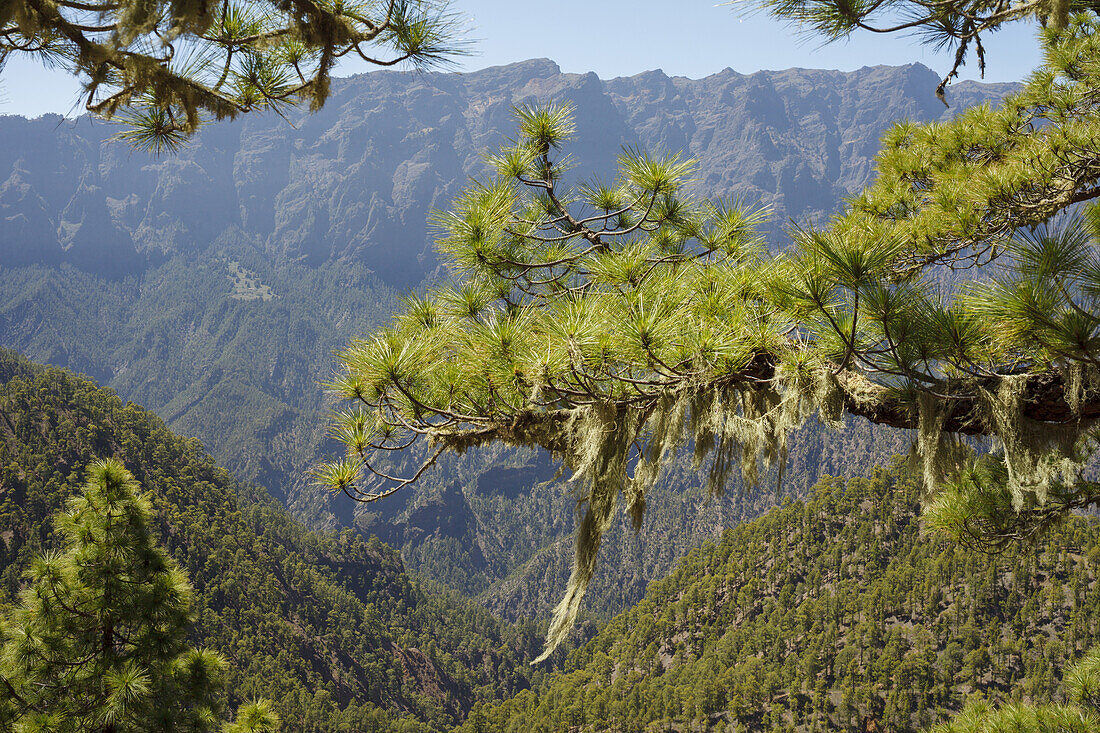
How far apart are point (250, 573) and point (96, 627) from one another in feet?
185

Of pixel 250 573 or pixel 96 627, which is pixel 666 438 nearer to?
pixel 96 627

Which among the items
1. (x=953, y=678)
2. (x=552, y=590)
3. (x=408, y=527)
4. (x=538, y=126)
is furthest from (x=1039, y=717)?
(x=408, y=527)

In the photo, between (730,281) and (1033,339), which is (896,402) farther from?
(730,281)

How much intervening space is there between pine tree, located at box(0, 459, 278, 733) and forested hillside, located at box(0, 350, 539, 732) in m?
36.9

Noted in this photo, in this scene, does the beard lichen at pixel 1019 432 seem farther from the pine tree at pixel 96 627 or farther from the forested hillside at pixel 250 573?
the forested hillside at pixel 250 573

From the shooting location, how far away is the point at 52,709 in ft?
21.5

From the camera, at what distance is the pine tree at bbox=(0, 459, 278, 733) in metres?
6.39

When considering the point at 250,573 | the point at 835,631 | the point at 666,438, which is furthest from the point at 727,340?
the point at 250,573

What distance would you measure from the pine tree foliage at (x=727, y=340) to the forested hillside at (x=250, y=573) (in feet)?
144

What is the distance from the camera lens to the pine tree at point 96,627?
251 inches

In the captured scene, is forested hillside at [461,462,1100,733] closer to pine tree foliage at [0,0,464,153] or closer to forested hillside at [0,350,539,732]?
forested hillside at [0,350,539,732]

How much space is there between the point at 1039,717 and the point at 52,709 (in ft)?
28.7

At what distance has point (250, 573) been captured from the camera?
5588cm

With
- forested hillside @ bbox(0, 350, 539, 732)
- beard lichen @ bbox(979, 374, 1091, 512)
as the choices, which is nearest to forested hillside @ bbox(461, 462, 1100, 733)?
forested hillside @ bbox(0, 350, 539, 732)
